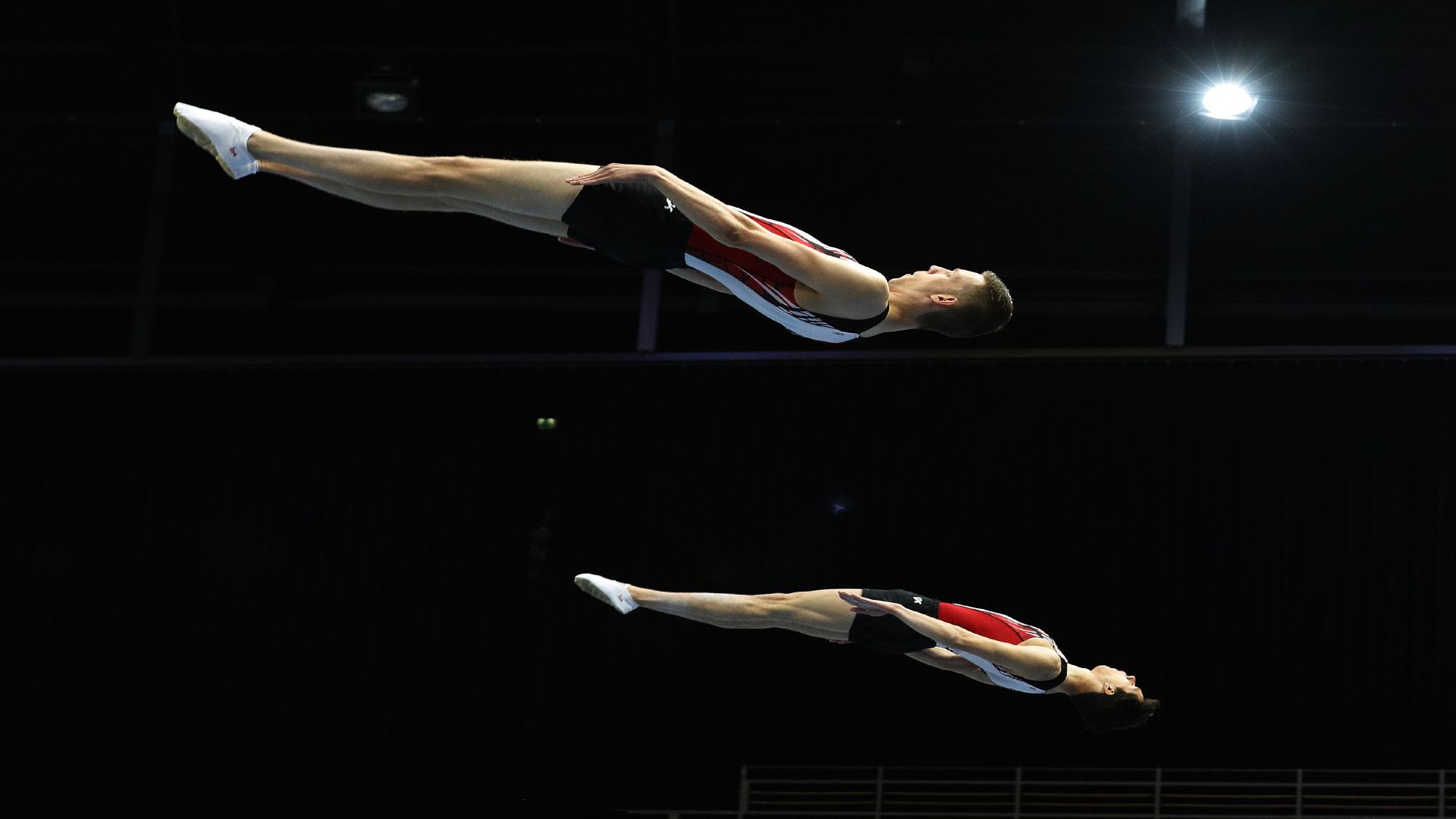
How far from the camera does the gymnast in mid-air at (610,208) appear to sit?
408 centimetres

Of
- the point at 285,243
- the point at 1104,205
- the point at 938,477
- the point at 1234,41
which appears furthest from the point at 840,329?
the point at 285,243

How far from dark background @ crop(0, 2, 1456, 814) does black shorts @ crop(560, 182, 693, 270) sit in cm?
430

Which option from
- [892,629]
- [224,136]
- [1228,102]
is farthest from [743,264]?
[1228,102]

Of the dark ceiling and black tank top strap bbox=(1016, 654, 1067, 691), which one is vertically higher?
the dark ceiling

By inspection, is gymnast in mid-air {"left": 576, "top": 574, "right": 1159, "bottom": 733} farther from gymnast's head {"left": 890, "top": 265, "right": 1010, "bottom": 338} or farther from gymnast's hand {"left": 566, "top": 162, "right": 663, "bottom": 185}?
gymnast's hand {"left": 566, "top": 162, "right": 663, "bottom": 185}

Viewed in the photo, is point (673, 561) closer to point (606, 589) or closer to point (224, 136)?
point (606, 589)

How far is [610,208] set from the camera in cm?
414

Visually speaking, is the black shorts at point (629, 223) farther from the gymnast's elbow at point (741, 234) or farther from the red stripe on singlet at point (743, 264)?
the gymnast's elbow at point (741, 234)

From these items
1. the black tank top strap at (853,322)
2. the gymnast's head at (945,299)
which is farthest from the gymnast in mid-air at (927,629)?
the black tank top strap at (853,322)

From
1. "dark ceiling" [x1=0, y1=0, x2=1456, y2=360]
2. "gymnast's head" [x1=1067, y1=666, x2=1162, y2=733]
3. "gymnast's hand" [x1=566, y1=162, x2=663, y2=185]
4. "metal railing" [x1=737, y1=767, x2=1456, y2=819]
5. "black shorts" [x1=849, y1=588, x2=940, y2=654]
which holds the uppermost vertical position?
"dark ceiling" [x1=0, y1=0, x2=1456, y2=360]

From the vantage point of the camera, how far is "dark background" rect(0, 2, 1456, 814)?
8211 mm

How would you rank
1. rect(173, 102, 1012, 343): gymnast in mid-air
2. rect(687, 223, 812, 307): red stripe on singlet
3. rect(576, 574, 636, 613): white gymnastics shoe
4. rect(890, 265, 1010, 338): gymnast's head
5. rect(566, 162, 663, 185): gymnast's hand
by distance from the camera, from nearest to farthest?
rect(566, 162, 663, 185): gymnast's hand, rect(173, 102, 1012, 343): gymnast in mid-air, rect(687, 223, 812, 307): red stripe on singlet, rect(890, 265, 1010, 338): gymnast's head, rect(576, 574, 636, 613): white gymnastics shoe

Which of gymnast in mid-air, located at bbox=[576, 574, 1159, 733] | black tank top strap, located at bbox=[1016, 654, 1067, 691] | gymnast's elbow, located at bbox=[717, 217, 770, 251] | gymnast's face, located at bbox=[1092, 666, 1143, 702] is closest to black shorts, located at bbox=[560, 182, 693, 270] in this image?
gymnast's elbow, located at bbox=[717, 217, 770, 251]

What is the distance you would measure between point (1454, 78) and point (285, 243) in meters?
7.39
